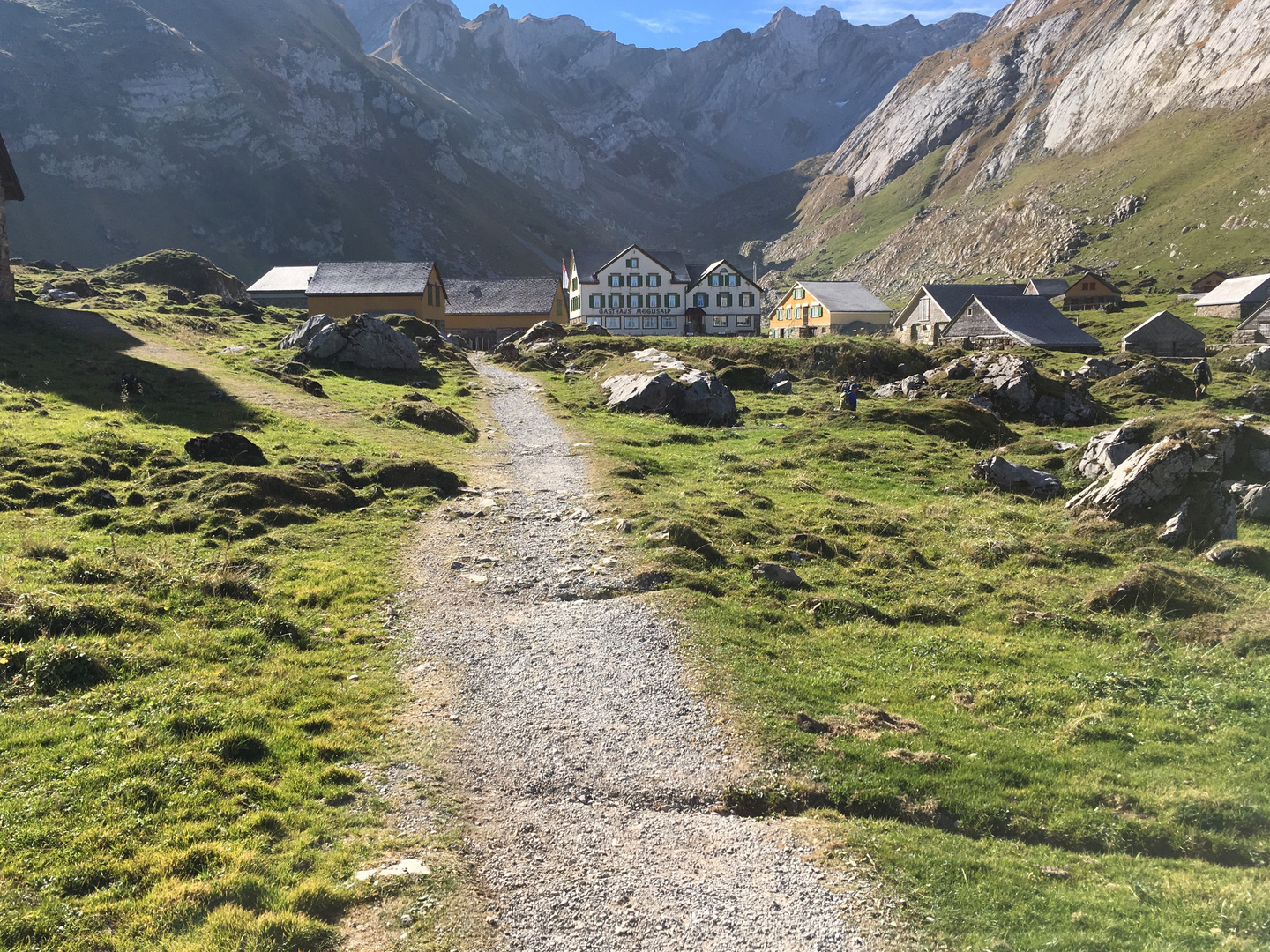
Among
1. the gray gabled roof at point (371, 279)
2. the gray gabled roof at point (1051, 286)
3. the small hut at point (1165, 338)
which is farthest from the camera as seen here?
the gray gabled roof at point (1051, 286)

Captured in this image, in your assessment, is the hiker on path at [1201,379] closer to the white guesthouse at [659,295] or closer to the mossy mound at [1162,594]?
the mossy mound at [1162,594]

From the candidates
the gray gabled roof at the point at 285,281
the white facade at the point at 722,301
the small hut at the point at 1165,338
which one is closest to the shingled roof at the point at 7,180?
the gray gabled roof at the point at 285,281

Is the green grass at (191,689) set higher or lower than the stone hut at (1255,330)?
lower

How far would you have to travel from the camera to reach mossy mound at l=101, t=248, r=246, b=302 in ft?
265

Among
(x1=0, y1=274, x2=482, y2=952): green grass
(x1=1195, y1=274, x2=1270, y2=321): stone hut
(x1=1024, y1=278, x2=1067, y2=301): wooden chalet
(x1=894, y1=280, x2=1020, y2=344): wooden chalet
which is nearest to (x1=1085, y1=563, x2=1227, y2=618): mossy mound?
(x1=0, y1=274, x2=482, y2=952): green grass

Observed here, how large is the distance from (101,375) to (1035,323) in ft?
259

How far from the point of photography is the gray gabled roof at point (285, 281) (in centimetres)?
10181

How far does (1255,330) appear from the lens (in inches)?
3273

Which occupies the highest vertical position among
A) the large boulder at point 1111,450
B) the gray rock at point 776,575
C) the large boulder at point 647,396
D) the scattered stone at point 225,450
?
the large boulder at point 647,396

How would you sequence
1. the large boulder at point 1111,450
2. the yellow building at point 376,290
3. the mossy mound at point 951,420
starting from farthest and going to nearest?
the yellow building at point 376,290 < the mossy mound at point 951,420 < the large boulder at point 1111,450

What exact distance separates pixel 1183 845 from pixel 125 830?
12.3m

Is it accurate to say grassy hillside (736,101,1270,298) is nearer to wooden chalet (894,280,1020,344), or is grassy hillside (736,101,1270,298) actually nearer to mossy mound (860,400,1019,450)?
wooden chalet (894,280,1020,344)

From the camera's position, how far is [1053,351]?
72.1 m

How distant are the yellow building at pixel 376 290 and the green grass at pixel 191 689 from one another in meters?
61.4
